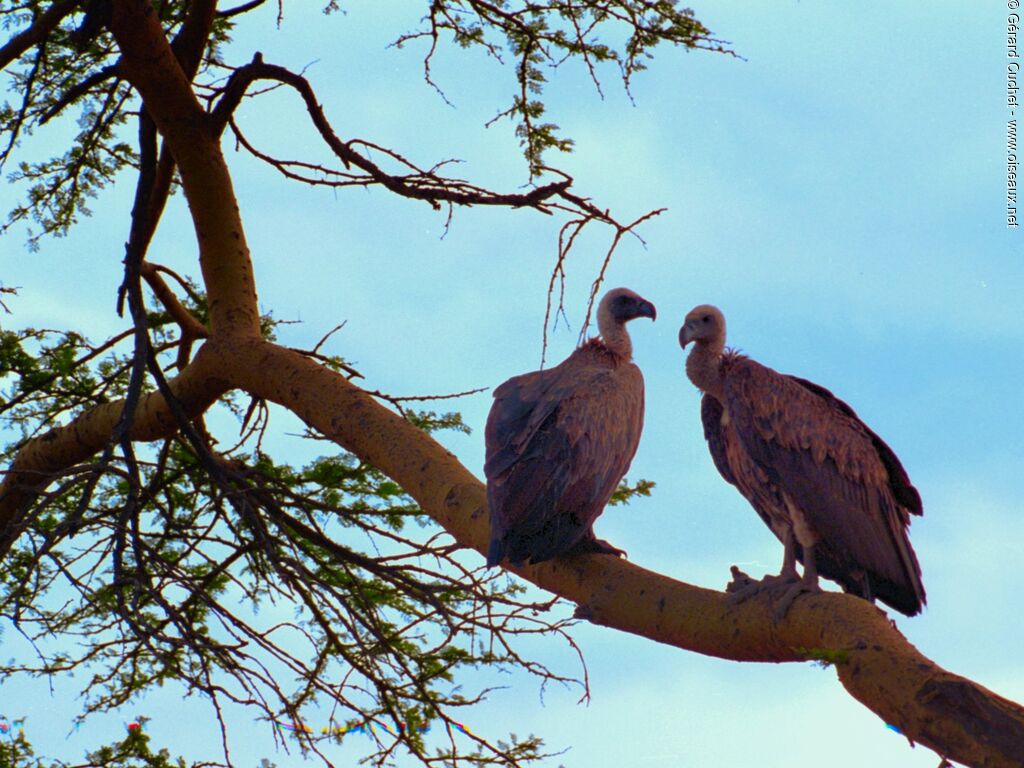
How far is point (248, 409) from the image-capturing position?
7.04 metres

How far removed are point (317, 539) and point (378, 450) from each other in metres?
0.98

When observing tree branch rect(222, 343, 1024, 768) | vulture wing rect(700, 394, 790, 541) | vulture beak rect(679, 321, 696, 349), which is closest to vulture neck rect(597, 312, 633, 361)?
vulture beak rect(679, 321, 696, 349)

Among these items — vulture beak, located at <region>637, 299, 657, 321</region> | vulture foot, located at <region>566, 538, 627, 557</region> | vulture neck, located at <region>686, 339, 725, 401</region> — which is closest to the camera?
vulture foot, located at <region>566, 538, 627, 557</region>

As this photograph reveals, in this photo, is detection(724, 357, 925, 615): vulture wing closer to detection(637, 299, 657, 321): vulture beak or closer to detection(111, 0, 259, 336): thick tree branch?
detection(637, 299, 657, 321): vulture beak

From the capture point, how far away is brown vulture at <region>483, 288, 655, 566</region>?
467 centimetres

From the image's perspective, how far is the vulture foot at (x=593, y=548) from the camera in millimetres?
4988

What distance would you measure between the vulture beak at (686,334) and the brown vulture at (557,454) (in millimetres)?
552

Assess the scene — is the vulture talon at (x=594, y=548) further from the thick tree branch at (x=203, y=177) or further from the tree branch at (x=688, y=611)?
the thick tree branch at (x=203, y=177)

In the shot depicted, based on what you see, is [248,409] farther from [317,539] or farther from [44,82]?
[44,82]

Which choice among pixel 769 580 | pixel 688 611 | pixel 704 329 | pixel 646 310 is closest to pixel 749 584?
pixel 769 580

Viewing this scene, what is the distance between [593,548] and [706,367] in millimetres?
1304

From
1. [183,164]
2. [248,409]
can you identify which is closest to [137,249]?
[183,164]

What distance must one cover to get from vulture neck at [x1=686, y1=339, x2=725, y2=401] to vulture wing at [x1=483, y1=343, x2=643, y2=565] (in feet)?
1.88

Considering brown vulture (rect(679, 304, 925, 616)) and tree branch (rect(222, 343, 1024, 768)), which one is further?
brown vulture (rect(679, 304, 925, 616))
